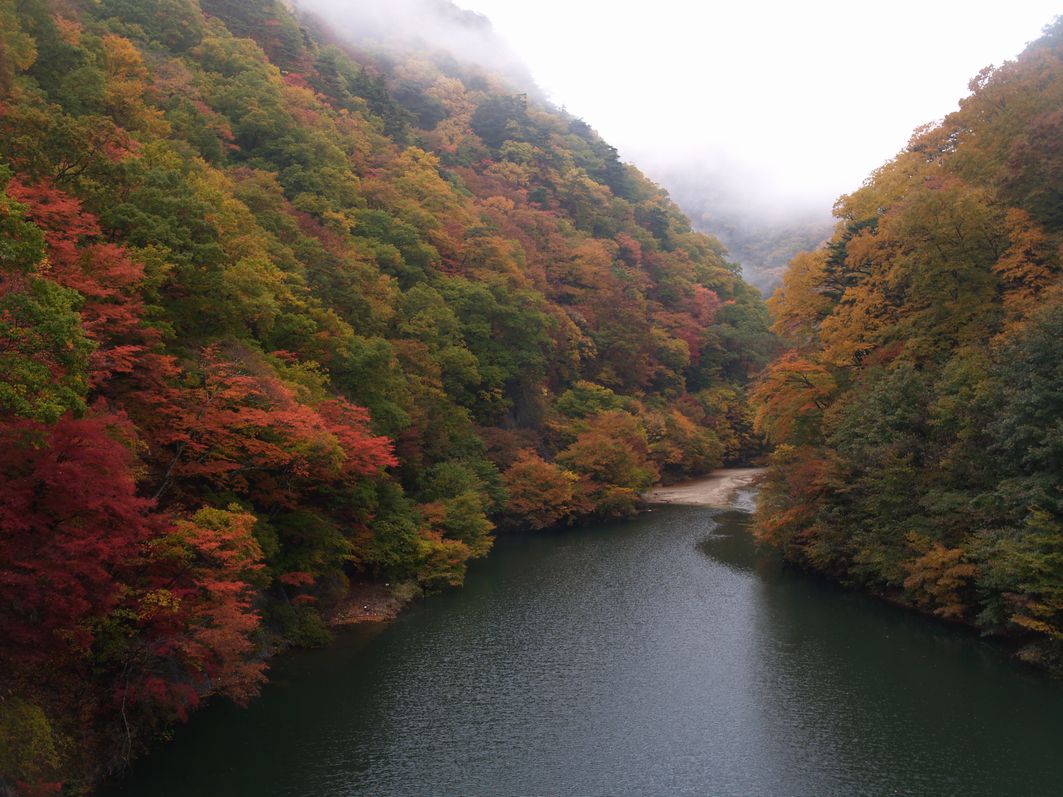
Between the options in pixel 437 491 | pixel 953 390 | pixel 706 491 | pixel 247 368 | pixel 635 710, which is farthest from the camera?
pixel 706 491

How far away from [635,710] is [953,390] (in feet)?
50.6

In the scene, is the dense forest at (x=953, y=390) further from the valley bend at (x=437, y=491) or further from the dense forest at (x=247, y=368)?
the dense forest at (x=247, y=368)

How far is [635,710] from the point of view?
1858cm

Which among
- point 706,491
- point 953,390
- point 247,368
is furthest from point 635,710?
point 706,491

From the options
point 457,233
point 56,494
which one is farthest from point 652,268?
point 56,494

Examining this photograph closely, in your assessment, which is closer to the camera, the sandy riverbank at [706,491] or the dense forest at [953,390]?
the dense forest at [953,390]

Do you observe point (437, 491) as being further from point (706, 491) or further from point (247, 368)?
point (706, 491)

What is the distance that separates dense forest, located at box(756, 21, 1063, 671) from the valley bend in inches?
5.7

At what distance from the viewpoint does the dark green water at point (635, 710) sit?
15.2 m

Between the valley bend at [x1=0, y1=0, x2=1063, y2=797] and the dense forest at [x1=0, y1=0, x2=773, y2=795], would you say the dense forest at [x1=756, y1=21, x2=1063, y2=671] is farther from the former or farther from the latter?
the dense forest at [x1=0, y1=0, x2=773, y2=795]

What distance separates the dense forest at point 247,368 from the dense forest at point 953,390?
15478 mm

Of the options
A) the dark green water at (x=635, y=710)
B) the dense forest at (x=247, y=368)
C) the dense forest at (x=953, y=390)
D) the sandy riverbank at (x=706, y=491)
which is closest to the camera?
the dense forest at (x=247, y=368)

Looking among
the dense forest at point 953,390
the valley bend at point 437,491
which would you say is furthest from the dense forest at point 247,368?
the dense forest at point 953,390

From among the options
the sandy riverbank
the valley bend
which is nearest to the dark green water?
the valley bend
